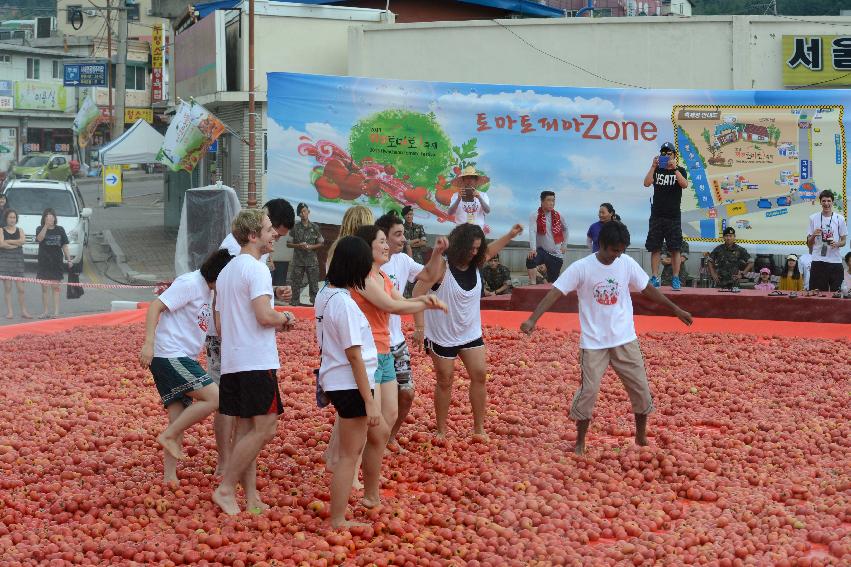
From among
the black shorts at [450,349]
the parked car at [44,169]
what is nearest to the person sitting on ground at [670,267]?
the black shorts at [450,349]

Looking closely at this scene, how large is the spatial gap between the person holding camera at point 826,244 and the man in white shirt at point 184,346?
999 centimetres

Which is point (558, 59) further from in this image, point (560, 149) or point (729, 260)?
point (729, 260)

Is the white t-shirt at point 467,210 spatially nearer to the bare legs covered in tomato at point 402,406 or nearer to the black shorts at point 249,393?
the bare legs covered in tomato at point 402,406

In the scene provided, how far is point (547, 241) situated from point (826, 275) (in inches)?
142

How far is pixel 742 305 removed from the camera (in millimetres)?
13781

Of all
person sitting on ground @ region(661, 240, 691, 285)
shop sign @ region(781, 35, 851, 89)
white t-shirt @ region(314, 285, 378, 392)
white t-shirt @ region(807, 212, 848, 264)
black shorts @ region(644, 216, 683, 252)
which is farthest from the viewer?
shop sign @ region(781, 35, 851, 89)

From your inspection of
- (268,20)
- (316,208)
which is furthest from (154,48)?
(316,208)

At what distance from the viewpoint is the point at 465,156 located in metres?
18.7

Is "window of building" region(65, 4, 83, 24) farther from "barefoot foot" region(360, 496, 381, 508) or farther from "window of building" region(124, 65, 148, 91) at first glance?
"barefoot foot" region(360, 496, 381, 508)

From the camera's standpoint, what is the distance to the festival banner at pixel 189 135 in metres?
21.3

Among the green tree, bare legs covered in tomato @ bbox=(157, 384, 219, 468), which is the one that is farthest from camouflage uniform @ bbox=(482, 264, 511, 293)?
bare legs covered in tomato @ bbox=(157, 384, 219, 468)

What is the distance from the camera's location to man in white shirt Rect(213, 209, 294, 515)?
266 inches

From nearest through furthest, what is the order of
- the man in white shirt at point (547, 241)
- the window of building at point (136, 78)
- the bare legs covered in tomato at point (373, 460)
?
the bare legs covered in tomato at point (373, 460) → the man in white shirt at point (547, 241) → the window of building at point (136, 78)

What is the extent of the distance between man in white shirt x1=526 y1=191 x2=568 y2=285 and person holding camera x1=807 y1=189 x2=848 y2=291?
319 centimetres
